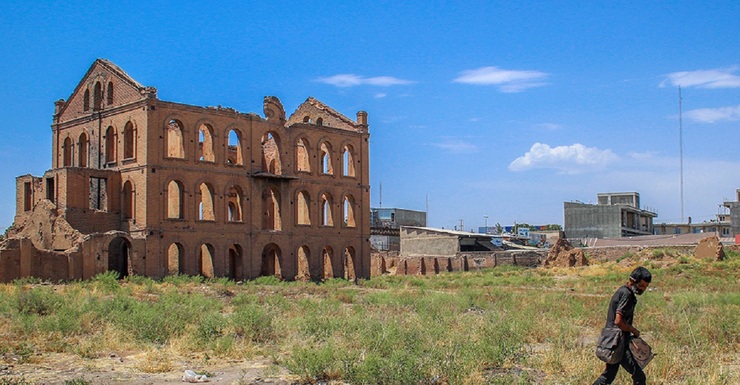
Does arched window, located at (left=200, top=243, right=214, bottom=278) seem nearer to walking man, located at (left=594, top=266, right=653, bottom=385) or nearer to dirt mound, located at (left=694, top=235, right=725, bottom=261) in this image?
dirt mound, located at (left=694, top=235, right=725, bottom=261)

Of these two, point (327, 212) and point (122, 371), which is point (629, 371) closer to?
point (122, 371)

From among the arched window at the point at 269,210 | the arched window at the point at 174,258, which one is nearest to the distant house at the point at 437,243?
the arched window at the point at 269,210

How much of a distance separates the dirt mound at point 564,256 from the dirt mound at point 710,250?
771 cm

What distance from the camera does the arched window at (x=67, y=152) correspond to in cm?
4838

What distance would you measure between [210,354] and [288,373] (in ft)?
8.27

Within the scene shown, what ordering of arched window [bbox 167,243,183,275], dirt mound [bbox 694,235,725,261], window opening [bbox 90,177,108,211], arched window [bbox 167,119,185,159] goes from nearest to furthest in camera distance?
1. arched window [bbox 167,243,183,275]
2. window opening [bbox 90,177,108,211]
3. dirt mound [bbox 694,235,725,261]
4. arched window [bbox 167,119,185,159]

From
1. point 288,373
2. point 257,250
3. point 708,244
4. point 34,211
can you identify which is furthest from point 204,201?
point 288,373

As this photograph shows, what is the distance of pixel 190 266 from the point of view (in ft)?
140

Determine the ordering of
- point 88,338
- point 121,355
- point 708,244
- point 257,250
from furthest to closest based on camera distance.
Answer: point 708,244 → point 257,250 → point 88,338 → point 121,355

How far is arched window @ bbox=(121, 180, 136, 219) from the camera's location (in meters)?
42.9

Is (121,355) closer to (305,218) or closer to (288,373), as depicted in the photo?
(288,373)

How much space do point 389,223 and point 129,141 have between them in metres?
43.0

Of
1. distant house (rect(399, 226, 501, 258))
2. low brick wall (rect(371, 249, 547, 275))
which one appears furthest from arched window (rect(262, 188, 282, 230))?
distant house (rect(399, 226, 501, 258))

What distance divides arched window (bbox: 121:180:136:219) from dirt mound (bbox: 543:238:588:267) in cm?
2879
